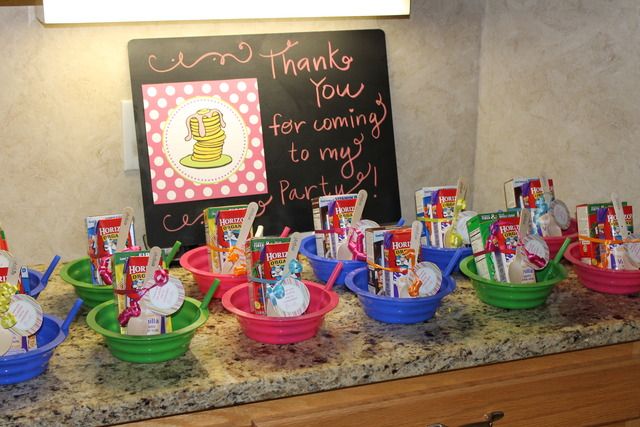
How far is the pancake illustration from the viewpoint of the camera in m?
1.76

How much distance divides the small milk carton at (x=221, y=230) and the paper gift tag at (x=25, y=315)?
0.42m

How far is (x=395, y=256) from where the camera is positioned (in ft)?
4.62

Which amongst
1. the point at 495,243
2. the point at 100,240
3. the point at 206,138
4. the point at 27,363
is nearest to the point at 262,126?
the point at 206,138

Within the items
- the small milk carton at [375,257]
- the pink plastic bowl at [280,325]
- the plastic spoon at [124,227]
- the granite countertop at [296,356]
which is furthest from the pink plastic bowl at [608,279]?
the plastic spoon at [124,227]

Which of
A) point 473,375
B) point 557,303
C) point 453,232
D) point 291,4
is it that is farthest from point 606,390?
point 291,4

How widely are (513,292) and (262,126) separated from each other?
0.75m

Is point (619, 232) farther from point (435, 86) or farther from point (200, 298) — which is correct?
point (200, 298)

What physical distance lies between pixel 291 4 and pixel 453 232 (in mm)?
624

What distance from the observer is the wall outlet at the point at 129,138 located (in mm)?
1729

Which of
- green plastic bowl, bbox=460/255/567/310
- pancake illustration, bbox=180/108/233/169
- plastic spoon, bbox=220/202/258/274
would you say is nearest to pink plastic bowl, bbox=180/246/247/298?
plastic spoon, bbox=220/202/258/274

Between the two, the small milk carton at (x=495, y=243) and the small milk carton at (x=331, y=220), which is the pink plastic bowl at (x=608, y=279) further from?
the small milk carton at (x=331, y=220)

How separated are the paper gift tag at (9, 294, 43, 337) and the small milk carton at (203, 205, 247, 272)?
0.42 metres

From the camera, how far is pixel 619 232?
1520mm

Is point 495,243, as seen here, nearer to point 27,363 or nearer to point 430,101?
point 430,101
